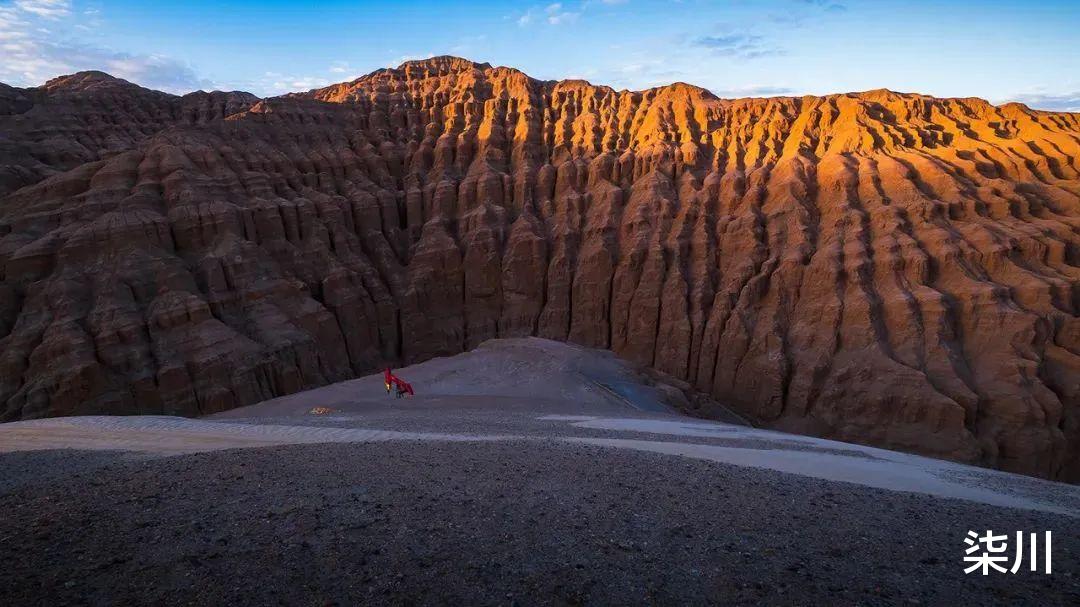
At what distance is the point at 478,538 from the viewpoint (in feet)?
21.1

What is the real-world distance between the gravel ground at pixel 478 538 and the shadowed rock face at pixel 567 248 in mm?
23425

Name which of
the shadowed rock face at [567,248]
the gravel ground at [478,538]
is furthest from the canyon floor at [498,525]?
the shadowed rock face at [567,248]

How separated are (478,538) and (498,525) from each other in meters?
0.45

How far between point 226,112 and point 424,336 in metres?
31.7

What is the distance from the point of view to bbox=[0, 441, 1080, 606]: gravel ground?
5.37 meters

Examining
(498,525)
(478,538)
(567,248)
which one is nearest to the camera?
(478,538)

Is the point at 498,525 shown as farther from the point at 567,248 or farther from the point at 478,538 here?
the point at 567,248

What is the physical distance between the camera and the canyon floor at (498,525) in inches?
214

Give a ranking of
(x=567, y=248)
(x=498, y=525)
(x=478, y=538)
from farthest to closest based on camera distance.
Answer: (x=567, y=248)
(x=498, y=525)
(x=478, y=538)

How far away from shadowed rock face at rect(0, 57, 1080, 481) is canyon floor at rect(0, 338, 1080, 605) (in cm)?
1861

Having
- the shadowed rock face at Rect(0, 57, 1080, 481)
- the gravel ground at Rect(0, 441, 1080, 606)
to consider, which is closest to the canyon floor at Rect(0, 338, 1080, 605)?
the gravel ground at Rect(0, 441, 1080, 606)

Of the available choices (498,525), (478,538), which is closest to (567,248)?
(498,525)

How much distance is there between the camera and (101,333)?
29828 millimetres

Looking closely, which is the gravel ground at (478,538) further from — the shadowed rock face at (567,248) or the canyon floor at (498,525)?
the shadowed rock face at (567,248)
